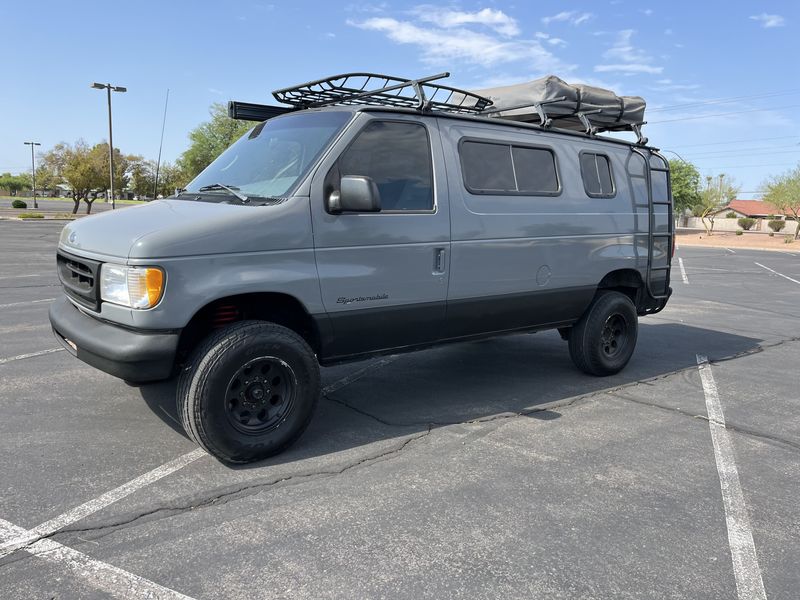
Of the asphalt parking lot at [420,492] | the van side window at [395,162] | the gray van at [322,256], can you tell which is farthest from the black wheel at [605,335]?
the van side window at [395,162]

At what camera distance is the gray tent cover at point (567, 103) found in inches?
226

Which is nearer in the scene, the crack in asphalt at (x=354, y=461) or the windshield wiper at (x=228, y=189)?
the crack in asphalt at (x=354, y=461)

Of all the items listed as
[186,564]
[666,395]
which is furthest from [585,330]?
[186,564]

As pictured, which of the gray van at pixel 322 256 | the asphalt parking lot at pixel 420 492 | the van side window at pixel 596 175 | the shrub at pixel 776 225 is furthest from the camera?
the shrub at pixel 776 225

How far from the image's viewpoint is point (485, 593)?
2568mm

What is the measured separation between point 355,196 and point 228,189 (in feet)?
3.05

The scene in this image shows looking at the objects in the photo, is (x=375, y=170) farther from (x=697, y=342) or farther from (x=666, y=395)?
(x=697, y=342)

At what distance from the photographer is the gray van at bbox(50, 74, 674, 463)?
3494mm

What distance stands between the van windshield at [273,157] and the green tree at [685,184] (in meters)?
63.0

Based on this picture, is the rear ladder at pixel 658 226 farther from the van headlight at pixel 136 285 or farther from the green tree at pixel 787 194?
the green tree at pixel 787 194

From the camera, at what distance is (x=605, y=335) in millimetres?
6035

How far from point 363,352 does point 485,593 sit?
2.03 m

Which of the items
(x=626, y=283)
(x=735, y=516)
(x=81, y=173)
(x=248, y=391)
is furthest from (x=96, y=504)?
(x=81, y=173)

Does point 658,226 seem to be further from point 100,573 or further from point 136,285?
point 100,573
